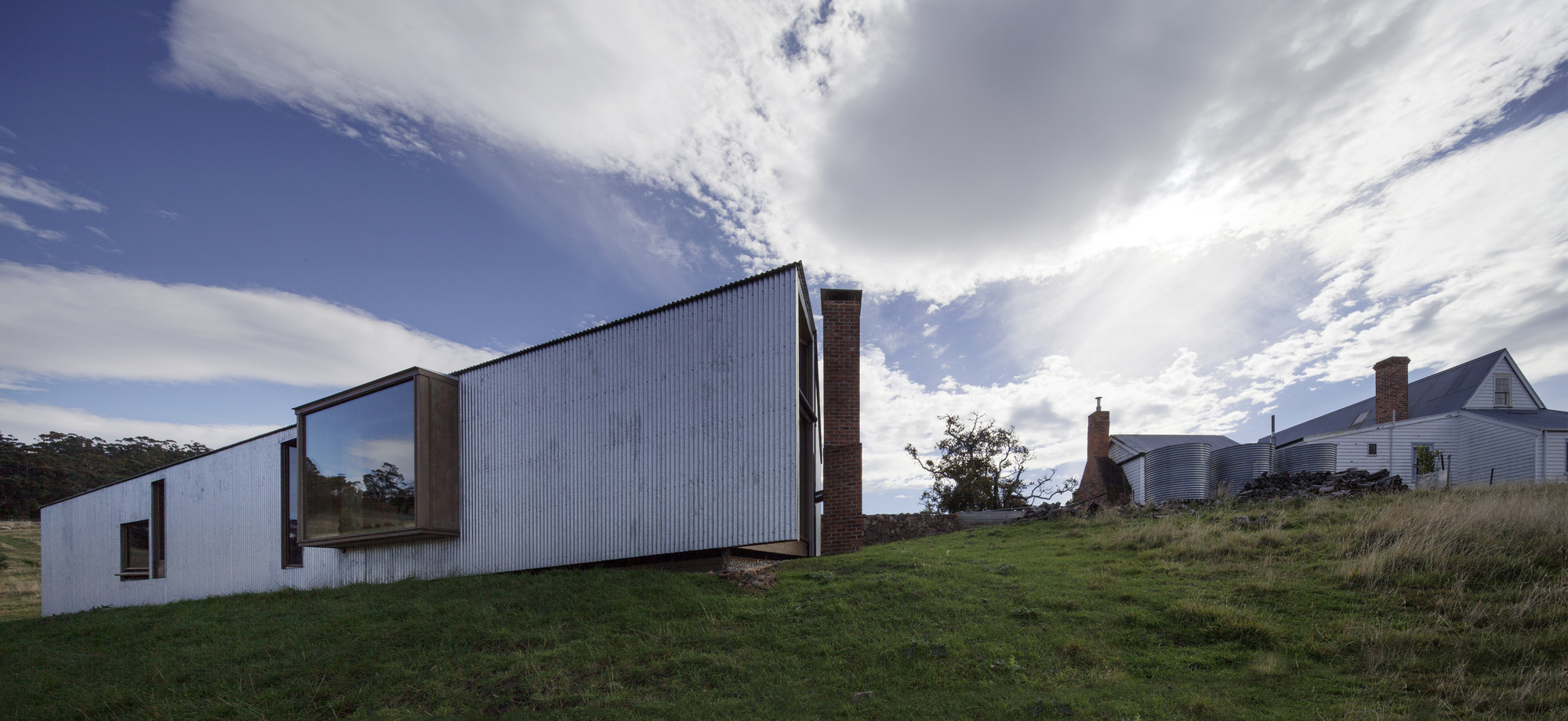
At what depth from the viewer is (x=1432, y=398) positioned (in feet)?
84.4

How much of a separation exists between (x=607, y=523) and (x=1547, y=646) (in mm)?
12313

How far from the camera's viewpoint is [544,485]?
13.9 meters

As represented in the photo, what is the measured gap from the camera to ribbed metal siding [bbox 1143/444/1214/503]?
69.3 feet

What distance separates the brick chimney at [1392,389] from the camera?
931 inches

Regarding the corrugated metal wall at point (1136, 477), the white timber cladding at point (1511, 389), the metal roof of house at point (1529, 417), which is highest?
the white timber cladding at point (1511, 389)

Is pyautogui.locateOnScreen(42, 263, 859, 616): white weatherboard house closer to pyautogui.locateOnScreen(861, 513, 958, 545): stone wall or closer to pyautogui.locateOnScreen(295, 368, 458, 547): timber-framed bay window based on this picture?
pyautogui.locateOnScreen(295, 368, 458, 547): timber-framed bay window

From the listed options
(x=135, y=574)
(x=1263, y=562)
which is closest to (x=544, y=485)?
(x=1263, y=562)

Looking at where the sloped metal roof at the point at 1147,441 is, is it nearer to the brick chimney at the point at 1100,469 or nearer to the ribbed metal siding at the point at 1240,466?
the brick chimney at the point at 1100,469

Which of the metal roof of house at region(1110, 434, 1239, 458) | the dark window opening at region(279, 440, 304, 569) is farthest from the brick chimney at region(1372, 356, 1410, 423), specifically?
the dark window opening at region(279, 440, 304, 569)

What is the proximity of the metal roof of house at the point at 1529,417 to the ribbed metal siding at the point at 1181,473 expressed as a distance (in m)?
8.44

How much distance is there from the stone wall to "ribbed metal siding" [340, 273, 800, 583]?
10267 millimetres

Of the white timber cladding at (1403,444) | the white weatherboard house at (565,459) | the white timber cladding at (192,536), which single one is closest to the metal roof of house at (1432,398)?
the white timber cladding at (1403,444)

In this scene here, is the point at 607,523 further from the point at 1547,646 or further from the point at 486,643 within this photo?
the point at 1547,646

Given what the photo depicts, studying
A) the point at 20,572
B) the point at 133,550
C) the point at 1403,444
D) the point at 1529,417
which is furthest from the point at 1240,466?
the point at 20,572
